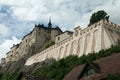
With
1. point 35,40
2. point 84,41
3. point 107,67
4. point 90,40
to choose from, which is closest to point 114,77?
point 107,67

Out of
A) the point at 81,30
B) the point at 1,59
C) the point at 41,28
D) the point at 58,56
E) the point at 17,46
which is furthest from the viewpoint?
the point at 1,59

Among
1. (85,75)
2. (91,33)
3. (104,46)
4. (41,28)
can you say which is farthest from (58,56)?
(85,75)

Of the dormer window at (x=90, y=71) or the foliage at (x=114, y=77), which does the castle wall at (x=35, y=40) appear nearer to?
the dormer window at (x=90, y=71)

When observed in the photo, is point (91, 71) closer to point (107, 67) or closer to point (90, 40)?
point (107, 67)

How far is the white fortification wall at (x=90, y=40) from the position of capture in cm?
8081

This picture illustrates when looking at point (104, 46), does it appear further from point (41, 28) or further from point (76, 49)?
point (41, 28)

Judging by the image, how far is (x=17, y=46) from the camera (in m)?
156

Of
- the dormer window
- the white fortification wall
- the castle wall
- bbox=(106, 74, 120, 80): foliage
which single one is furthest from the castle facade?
bbox=(106, 74, 120, 80): foliage

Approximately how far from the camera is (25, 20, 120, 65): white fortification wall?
80.8m

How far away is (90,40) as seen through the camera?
85.5 metres

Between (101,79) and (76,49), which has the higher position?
(76,49)

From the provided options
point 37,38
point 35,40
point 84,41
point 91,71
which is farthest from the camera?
point 37,38

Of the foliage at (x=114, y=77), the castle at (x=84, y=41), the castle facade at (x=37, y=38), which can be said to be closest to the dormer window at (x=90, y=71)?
the foliage at (x=114, y=77)

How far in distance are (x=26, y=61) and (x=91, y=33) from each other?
44566 mm
